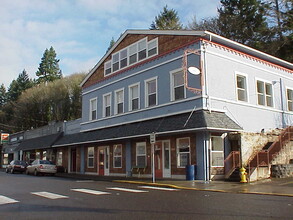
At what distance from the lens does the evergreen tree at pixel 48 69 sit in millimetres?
72031

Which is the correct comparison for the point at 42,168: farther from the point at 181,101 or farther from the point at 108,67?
the point at 181,101

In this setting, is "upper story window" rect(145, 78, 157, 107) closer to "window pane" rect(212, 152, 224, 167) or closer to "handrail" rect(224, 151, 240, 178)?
"window pane" rect(212, 152, 224, 167)

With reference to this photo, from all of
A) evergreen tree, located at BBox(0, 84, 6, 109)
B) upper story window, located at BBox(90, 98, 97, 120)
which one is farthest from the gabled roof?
evergreen tree, located at BBox(0, 84, 6, 109)

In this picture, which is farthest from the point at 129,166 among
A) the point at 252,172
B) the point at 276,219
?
the point at 276,219

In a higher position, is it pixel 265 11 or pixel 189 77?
pixel 265 11

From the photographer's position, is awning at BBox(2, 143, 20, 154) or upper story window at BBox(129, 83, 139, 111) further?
awning at BBox(2, 143, 20, 154)

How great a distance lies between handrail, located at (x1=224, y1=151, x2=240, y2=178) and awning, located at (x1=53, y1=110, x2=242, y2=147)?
4.87 feet

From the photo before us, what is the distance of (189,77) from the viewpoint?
19797 mm

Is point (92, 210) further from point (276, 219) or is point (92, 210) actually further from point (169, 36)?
point (169, 36)

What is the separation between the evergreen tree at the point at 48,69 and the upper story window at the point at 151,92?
52529 mm

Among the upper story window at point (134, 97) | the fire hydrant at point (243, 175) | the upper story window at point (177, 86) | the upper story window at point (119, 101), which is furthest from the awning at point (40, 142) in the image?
the fire hydrant at point (243, 175)

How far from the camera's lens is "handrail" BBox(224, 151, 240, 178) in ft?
61.4

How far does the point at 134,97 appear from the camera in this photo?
2464 centimetres

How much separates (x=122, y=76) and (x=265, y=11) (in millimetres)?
21112
